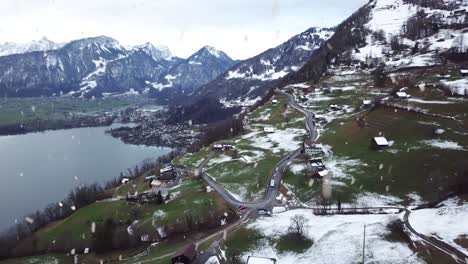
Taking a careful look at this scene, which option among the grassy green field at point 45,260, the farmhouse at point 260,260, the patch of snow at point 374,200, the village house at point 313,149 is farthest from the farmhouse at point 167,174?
the farmhouse at point 260,260

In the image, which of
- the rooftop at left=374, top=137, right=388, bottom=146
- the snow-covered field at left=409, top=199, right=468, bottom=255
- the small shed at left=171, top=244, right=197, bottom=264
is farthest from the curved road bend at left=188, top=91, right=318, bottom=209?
the snow-covered field at left=409, top=199, right=468, bottom=255

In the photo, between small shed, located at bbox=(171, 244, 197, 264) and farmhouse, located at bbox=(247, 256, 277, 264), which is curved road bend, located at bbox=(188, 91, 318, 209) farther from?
farmhouse, located at bbox=(247, 256, 277, 264)

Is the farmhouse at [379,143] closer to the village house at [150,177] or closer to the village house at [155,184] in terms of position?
the village house at [155,184]

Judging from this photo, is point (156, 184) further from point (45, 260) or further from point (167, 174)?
point (45, 260)

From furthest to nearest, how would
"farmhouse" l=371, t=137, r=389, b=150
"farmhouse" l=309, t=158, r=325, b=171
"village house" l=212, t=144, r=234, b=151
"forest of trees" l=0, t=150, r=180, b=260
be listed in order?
"village house" l=212, t=144, r=234, b=151 → "farmhouse" l=371, t=137, r=389, b=150 → "farmhouse" l=309, t=158, r=325, b=171 → "forest of trees" l=0, t=150, r=180, b=260

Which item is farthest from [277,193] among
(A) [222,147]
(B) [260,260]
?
(A) [222,147]
